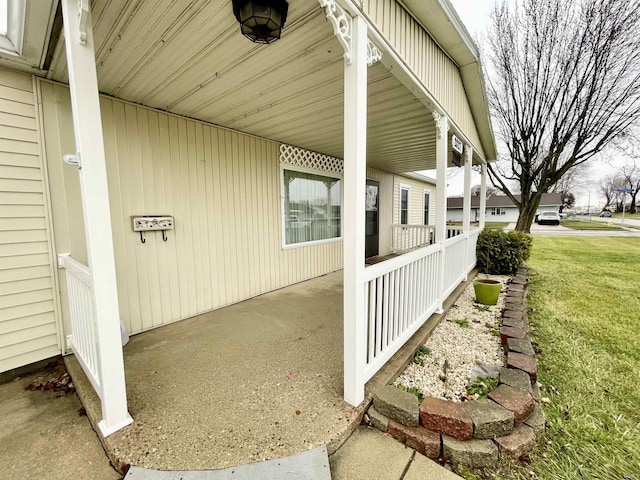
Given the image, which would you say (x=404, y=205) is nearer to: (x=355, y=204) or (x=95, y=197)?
(x=355, y=204)

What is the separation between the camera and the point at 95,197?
1.48m

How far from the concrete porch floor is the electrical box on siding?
112 cm

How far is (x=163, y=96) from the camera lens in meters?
2.70

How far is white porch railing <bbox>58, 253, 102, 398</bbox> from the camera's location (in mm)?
1777

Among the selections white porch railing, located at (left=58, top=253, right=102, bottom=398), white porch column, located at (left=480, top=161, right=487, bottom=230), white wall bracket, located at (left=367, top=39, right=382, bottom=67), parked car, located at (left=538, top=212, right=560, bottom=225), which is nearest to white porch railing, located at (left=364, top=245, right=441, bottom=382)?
white wall bracket, located at (left=367, top=39, right=382, bottom=67)

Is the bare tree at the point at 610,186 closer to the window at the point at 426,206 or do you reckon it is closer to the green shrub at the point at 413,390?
the window at the point at 426,206

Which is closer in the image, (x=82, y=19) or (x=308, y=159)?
(x=82, y=19)

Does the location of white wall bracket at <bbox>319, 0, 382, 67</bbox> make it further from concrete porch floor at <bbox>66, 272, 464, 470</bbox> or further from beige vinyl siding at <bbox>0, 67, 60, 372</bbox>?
beige vinyl siding at <bbox>0, 67, 60, 372</bbox>

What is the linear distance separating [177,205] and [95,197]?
1.79 metres

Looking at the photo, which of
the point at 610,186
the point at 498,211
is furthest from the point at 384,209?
the point at 610,186

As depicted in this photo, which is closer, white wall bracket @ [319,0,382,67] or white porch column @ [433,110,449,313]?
white wall bracket @ [319,0,382,67]

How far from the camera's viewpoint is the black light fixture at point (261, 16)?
1.44m

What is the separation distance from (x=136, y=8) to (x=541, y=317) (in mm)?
4892

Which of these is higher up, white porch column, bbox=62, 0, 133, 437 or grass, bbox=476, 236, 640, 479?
white porch column, bbox=62, 0, 133, 437
